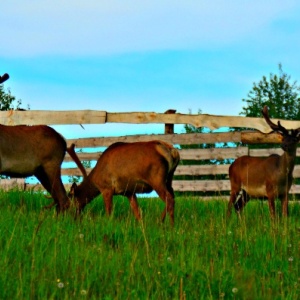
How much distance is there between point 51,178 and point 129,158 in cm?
114

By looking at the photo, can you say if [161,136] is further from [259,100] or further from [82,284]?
[259,100]

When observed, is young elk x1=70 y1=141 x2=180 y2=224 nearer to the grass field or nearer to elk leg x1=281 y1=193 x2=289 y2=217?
the grass field

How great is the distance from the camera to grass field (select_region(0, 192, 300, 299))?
4.54 metres

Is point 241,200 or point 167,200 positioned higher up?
point 167,200

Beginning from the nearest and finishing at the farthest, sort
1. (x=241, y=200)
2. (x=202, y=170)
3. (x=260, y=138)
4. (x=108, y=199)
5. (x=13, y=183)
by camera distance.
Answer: (x=108, y=199) → (x=241, y=200) → (x=260, y=138) → (x=202, y=170) → (x=13, y=183)

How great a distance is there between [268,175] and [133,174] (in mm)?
2816

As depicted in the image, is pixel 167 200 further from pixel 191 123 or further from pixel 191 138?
pixel 191 138

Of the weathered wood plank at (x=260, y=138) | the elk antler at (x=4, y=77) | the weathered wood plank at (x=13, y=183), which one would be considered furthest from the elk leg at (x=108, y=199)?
the weathered wood plank at (x=13, y=183)

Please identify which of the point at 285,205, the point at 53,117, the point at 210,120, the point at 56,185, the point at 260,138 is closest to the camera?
the point at 56,185

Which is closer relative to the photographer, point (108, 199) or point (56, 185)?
point (56, 185)

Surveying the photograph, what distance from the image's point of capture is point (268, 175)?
36.3 feet

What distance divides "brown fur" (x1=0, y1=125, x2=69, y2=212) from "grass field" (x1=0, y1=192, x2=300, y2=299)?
3.33ft

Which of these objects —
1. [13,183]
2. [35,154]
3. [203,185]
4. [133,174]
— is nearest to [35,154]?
[35,154]

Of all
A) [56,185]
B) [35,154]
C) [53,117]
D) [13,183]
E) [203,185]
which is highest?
[53,117]
